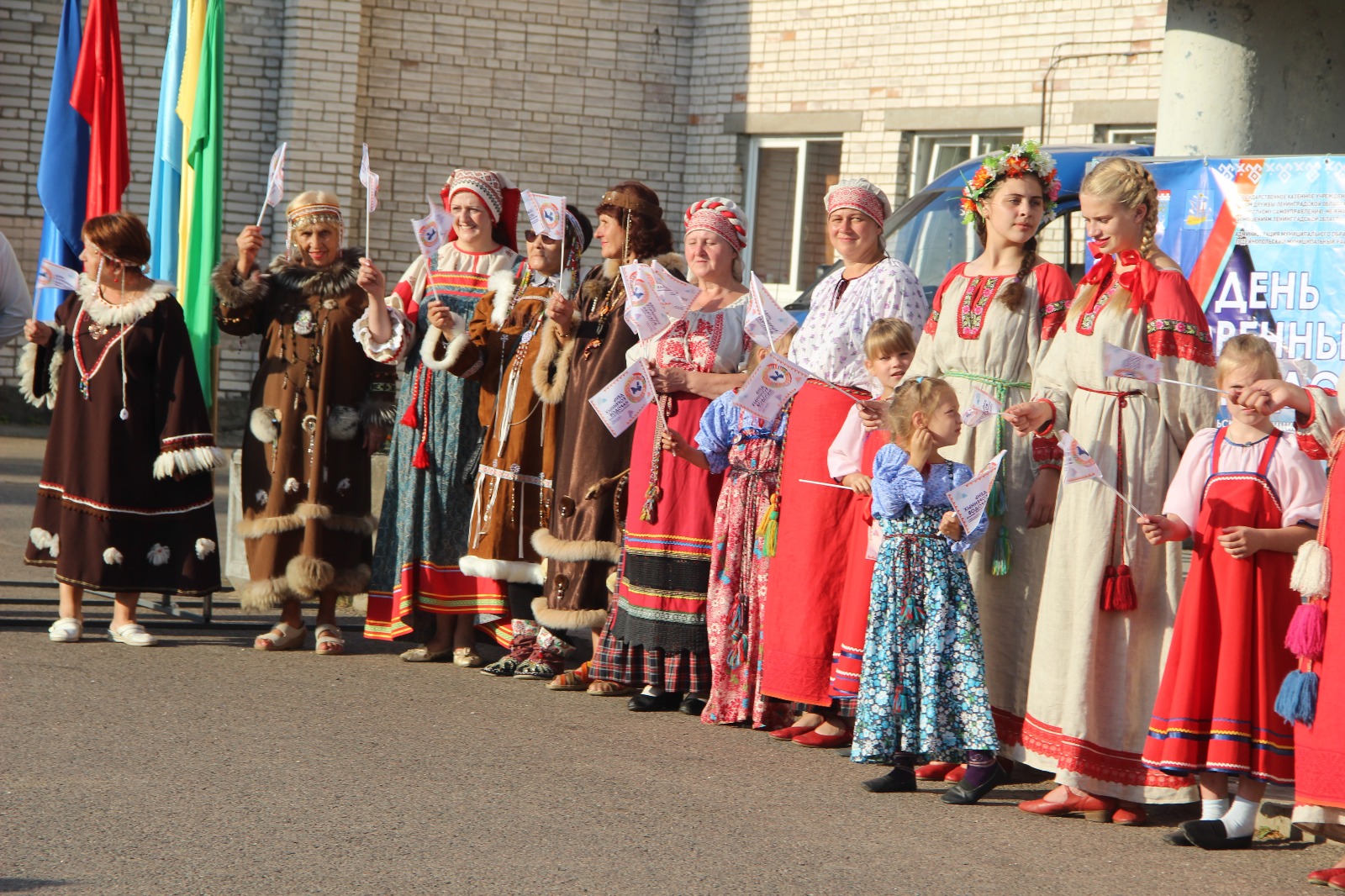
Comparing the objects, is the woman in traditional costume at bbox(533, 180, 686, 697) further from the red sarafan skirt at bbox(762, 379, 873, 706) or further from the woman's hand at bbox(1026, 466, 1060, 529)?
the woman's hand at bbox(1026, 466, 1060, 529)

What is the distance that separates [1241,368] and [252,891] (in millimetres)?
2956

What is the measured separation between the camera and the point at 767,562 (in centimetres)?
616

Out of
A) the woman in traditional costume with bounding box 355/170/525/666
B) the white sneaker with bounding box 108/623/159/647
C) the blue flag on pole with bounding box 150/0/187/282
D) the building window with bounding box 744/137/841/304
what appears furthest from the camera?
the building window with bounding box 744/137/841/304

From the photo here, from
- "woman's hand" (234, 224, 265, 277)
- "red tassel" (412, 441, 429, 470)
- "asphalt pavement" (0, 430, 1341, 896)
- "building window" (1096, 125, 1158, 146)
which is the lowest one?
"asphalt pavement" (0, 430, 1341, 896)

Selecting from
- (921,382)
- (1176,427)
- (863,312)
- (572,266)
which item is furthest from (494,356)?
(1176,427)

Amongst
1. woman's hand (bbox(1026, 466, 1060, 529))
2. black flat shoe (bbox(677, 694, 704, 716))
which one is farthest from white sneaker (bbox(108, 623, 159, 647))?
woman's hand (bbox(1026, 466, 1060, 529))

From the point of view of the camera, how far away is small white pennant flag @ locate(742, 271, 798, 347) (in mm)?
5824

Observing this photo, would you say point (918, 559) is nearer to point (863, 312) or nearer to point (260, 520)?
point (863, 312)

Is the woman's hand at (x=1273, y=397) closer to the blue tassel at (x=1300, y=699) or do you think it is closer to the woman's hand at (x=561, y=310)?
the blue tassel at (x=1300, y=699)

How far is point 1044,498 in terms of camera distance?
529 centimetres

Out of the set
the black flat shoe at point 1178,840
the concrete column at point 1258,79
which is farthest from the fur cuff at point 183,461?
the concrete column at point 1258,79

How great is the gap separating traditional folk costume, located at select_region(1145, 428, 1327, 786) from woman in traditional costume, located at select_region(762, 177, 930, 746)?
1372 mm

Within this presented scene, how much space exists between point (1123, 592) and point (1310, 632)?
0.64 m

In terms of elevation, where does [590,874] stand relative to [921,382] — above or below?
below
